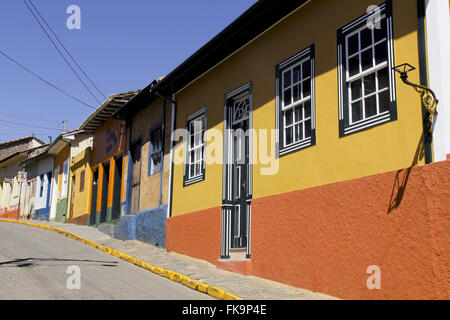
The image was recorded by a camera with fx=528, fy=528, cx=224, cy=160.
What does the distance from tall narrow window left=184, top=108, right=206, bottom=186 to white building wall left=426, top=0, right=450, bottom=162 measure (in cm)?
603

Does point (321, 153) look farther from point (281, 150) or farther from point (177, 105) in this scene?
point (177, 105)

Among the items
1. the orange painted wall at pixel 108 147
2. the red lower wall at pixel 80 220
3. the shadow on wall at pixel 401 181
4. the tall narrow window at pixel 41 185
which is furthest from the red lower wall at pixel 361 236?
the tall narrow window at pixel 41 185

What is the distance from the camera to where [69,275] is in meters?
8.91

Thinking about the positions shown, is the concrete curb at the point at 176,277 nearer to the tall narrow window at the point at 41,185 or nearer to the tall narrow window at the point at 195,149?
the tall narrow window at the point at 195,149

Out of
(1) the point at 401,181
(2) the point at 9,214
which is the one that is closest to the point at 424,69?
(1) the point at 401,181

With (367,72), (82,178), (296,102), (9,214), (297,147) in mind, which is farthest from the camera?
(9,214)

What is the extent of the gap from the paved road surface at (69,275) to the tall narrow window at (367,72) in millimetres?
3466

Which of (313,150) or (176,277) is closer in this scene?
(313,150)

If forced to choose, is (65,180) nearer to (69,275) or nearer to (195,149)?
(195,149)

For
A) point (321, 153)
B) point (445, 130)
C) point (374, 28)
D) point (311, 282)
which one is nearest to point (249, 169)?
point (321, 153)

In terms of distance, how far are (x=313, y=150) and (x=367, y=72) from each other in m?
1.46

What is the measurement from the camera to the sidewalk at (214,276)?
293 inches

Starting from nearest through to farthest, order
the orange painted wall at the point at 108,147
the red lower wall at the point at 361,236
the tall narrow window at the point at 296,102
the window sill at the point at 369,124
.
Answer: the red lower wall at the point at 361,236
the window sill at the point at 369,124
the tall narrow window at the point at 296,102
the orange painted wall at the point at 108,147
